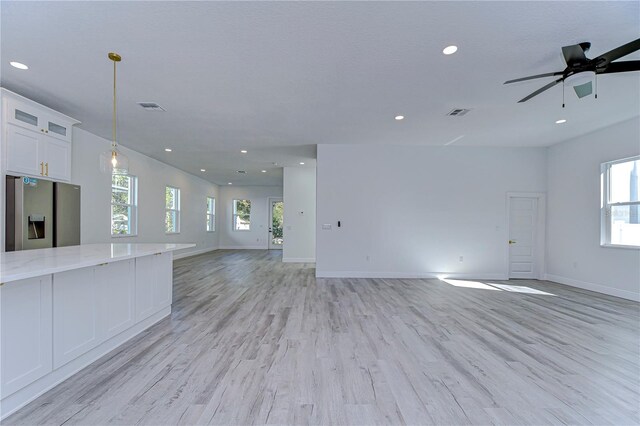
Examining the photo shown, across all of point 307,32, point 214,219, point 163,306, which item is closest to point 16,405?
point 163,306

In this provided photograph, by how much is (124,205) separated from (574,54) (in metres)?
8.05

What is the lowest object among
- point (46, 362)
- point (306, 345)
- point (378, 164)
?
point (306, 345)

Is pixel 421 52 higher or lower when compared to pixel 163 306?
higher

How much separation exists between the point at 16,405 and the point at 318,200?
5039mm

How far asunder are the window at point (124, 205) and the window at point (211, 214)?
4.72 metres

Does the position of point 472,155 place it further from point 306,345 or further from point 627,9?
point 306,345

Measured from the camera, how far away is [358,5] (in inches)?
83.7

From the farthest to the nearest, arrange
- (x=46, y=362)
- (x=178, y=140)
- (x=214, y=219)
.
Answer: (x=214, y=219), (x=178, y=140), (x=46, y=362)

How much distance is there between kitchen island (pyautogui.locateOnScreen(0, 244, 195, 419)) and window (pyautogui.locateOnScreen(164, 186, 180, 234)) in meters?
6.33

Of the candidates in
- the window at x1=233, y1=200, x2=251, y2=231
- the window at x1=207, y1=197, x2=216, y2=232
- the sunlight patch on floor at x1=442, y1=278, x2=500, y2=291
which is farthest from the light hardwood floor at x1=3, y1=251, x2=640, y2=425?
the window at x1=233, y1=200, x2=251, y2=231

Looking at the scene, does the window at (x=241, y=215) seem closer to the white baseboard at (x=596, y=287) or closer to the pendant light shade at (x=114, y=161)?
the pendant light shade at (x=114, y=161)

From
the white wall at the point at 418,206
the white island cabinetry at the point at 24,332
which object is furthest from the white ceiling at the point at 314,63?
the white island cabinetry at the point at 24,332

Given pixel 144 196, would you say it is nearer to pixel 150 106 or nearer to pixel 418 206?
pixel 150 106

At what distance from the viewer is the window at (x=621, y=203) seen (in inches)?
182
